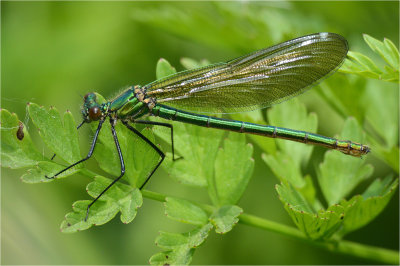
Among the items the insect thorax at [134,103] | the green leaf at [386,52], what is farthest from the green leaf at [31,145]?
the green leaf at [386,52]

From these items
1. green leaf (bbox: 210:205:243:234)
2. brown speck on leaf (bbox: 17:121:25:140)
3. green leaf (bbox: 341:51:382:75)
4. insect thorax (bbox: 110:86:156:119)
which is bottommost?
green leaf (bbox: 210:205:243:234)

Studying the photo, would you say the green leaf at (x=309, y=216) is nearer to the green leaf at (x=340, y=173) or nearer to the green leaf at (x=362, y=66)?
the green leaf at (x=340, y=173)

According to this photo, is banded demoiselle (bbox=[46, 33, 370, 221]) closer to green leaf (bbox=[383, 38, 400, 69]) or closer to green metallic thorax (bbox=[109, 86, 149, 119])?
green metallic thorax (bbox=[109, 86, 149, 119])

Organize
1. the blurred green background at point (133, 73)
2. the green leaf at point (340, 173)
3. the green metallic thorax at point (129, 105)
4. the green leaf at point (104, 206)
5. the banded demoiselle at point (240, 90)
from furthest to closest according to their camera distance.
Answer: the blurred green background at point (133, 73) < the green metallic thorax at point (129, 105) < the banded demoiselle at point (240, 90) < the green leaf at point (340, 173) < the green leaf at point (104, 206)

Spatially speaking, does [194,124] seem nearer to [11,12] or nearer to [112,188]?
[112,188]

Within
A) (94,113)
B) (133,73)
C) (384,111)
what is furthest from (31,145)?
(384,111)

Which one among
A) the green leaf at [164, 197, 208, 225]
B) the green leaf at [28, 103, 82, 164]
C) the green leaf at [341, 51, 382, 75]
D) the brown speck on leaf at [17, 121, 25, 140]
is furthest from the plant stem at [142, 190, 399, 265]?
the green leaf at [341, 51, 382, 75]

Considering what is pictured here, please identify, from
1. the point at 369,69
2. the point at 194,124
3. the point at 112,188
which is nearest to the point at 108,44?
the point at 194,124
